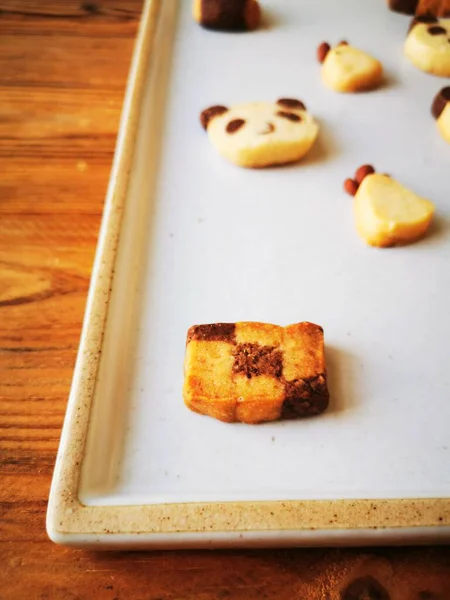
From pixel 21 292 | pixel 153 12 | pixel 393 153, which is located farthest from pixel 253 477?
pixel 153 12

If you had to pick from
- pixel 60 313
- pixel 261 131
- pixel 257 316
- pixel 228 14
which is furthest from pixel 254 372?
pixel 228 14

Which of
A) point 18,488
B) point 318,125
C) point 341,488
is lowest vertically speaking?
point 18,488

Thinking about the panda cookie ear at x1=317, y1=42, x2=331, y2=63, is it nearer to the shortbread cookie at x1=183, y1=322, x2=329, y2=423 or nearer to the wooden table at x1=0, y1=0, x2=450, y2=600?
the wooden table at x1=0, y1=0, x2=450, y2=600

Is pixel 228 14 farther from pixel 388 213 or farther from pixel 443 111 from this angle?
pixel 388 213

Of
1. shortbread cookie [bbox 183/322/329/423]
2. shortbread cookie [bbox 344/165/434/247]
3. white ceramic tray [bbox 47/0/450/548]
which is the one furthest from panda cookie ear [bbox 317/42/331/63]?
shortbread cookie [bbox 183/322/329/423]

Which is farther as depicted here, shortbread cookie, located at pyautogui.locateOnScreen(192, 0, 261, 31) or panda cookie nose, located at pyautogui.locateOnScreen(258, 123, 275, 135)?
shortbread cookie, located at pyautogui.locateOnScreen(192, 0, 261, 31)

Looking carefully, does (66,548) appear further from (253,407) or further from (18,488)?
(253,407)

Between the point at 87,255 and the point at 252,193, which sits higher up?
the point at 252,193
